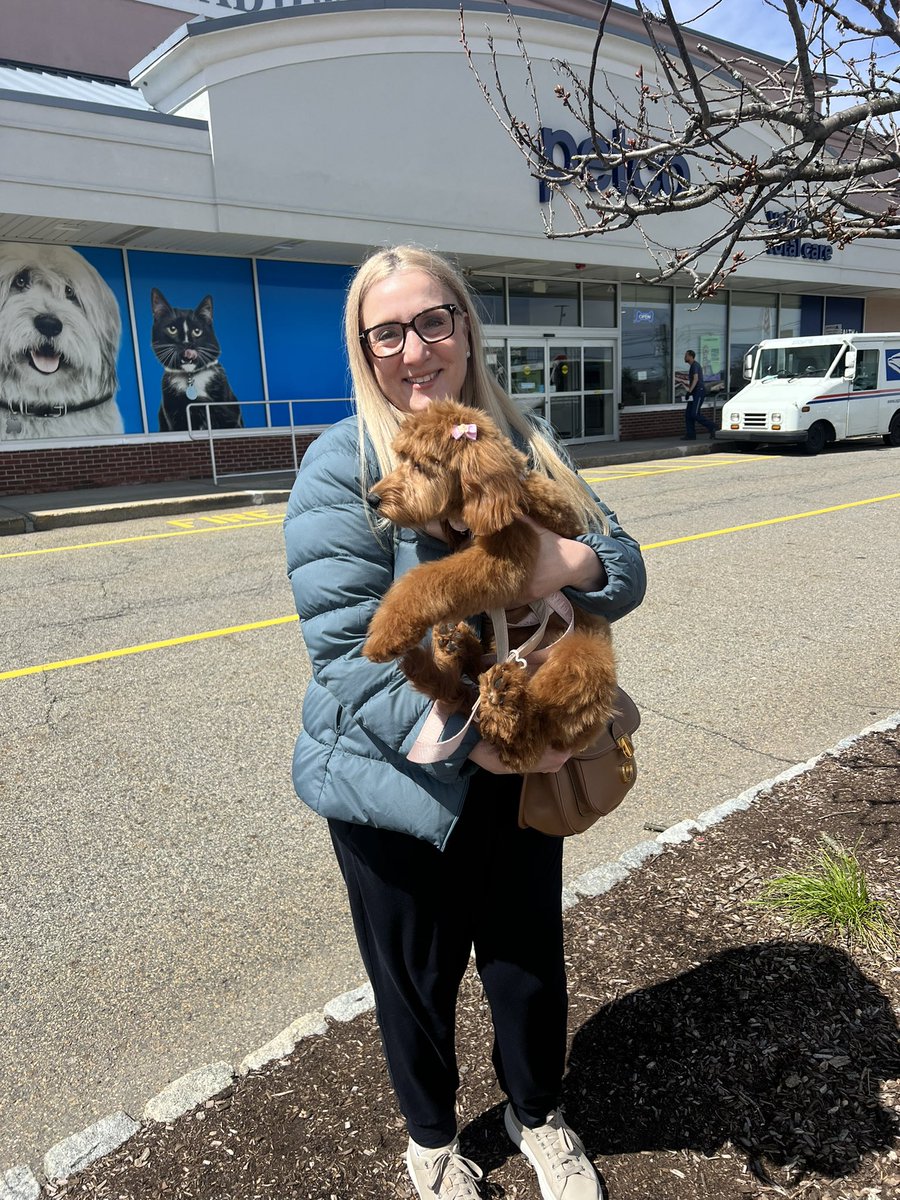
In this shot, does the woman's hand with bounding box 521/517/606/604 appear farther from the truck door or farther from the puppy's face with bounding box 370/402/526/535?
the truck door

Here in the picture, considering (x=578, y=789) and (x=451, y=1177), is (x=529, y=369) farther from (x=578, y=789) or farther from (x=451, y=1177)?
(x=451, y=1177)

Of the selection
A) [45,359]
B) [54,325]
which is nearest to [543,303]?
[54,325]

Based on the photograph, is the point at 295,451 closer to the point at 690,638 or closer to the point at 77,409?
the point at 77,409

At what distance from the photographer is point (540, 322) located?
19453 mm

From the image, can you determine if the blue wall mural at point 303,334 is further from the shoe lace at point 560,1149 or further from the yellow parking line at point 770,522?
the shoe lace at point 560,1149

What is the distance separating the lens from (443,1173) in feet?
6.31

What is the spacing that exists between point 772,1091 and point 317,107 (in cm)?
1546

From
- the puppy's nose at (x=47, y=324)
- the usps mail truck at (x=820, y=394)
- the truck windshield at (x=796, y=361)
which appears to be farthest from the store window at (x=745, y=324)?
the puppy's nose at (x=47, y=324)

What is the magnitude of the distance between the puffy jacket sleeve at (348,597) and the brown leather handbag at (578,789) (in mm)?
173

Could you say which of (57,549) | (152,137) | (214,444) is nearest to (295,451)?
(214,444)

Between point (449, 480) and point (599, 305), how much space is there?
20.6m

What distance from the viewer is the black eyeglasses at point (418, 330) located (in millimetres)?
1762

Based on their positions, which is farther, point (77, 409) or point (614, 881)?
point (77, 409)

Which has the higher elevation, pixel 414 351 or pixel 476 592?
pixel 414 351
